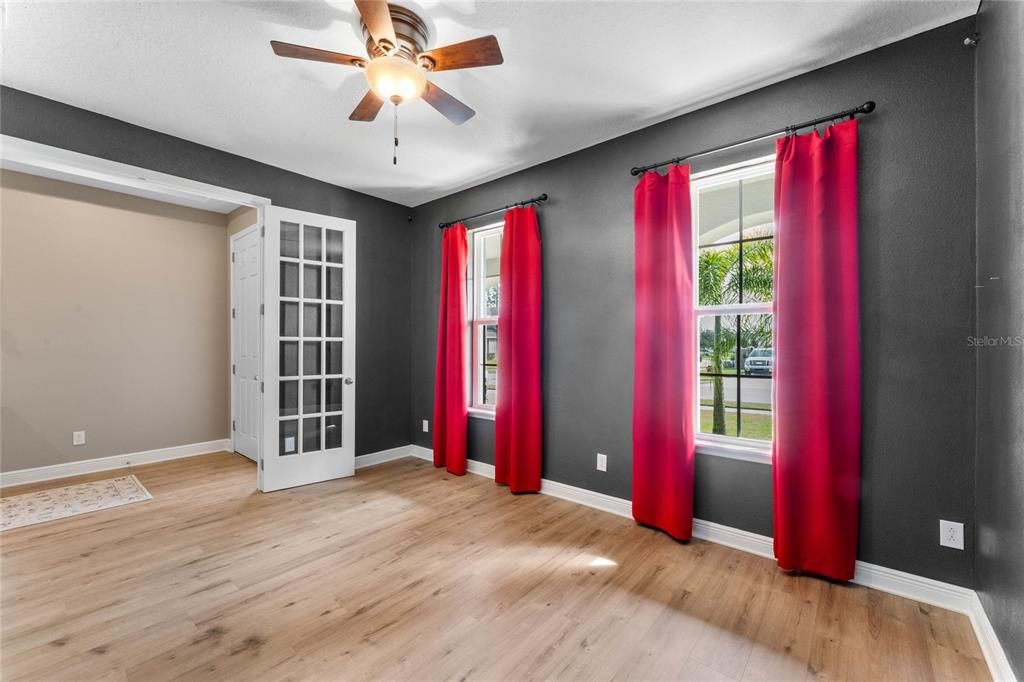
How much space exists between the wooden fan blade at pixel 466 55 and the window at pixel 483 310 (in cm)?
228

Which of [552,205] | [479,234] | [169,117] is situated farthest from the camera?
[479,234]

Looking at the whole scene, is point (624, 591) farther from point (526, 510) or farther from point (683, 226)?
point (683, 226)

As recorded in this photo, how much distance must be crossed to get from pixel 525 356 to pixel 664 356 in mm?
1164

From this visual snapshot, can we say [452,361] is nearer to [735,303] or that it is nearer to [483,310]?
[483,310]

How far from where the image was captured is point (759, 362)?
265 centimetres

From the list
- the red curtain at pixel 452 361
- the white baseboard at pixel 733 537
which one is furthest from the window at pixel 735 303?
the red curtain at pixel 452 361

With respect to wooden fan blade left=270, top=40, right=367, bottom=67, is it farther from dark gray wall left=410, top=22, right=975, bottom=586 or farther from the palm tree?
the palm tree

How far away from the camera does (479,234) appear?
4.31 metres

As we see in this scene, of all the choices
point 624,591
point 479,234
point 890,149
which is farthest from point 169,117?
point 890,149

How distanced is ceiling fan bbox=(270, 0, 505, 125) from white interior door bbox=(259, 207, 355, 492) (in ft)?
7.01

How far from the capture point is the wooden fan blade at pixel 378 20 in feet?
5.15

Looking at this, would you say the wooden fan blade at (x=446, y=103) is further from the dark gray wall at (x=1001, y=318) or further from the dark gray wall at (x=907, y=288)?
the dark gray wall at (x=1001, y=318)

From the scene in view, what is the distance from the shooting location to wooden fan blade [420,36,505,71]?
5.76 ft

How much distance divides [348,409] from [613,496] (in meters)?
2.54
